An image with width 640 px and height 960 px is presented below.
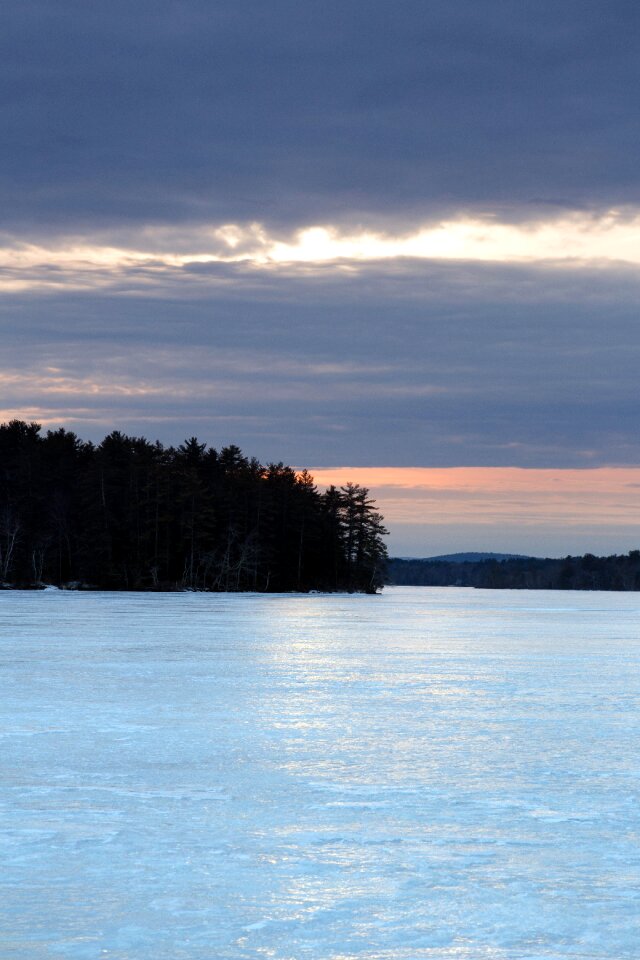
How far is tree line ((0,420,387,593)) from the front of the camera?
104688 mm

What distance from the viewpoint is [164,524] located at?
109 meters

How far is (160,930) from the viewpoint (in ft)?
19.8

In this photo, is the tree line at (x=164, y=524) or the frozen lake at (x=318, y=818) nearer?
the frozen lake at (x=318, y=818)

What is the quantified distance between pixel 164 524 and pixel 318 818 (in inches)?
4005

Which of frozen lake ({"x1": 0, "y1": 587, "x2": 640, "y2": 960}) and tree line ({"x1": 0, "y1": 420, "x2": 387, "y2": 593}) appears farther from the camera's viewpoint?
tree line ({"x1": 0, "y1": 420, "x2": 387, "y2": 593})

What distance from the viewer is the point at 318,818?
8703 millimetres

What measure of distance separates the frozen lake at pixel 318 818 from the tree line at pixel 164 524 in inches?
3251

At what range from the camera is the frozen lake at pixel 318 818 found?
605 centimetres

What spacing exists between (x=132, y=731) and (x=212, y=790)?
12.1 feet

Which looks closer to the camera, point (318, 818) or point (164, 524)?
point (318, 818)

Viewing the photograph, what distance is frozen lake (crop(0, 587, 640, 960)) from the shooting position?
605 cm

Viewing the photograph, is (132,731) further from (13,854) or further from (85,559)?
(85,559)

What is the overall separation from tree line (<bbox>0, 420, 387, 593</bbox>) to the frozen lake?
82.6 m

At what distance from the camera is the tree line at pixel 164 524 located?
104688 millimetres
